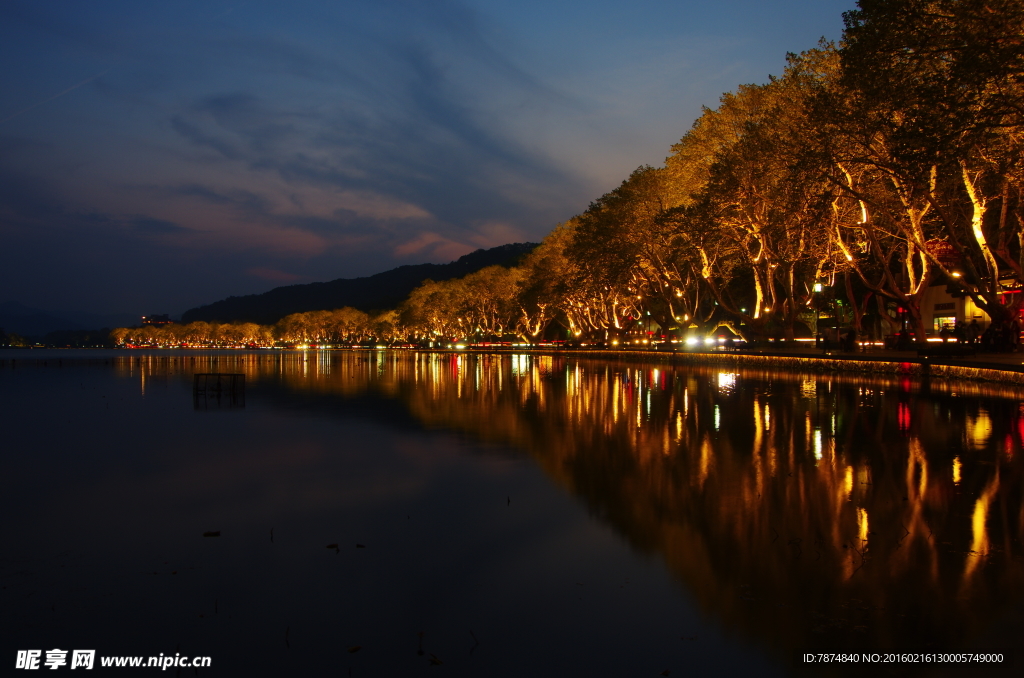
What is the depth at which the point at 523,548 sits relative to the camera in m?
6.17

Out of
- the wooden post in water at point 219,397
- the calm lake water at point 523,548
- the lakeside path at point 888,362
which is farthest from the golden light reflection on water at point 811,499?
the wooden post in water at point 219,397

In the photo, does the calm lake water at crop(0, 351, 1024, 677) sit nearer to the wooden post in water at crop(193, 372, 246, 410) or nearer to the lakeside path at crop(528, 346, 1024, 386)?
the wooden post in water at crop(193, 372, 246, 410)

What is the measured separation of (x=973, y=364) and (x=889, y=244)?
19913 millimetres

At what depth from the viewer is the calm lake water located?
435 centimetres

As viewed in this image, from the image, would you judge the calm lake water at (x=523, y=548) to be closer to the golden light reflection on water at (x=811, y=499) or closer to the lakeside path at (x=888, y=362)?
the golden light reflection on water at (x=811, y=499)

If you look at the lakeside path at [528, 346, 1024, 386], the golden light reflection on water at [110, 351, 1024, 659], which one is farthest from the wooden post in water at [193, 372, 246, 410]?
the lakeside path at [528, 346, 1024, 386]

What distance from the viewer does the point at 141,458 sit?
11.7 metres

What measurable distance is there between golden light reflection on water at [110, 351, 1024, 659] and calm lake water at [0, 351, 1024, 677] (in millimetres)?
29

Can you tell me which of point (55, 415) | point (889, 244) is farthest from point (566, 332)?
point (55, 415)

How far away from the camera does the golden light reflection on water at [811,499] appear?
4.69 meters

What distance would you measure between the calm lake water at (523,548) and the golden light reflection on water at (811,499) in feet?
0.10

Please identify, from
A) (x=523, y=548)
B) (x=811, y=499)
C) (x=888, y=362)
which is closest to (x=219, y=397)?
(x=523, y=548)

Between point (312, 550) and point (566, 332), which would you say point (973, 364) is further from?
point (566, 332)

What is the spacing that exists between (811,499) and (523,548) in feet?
11.0
